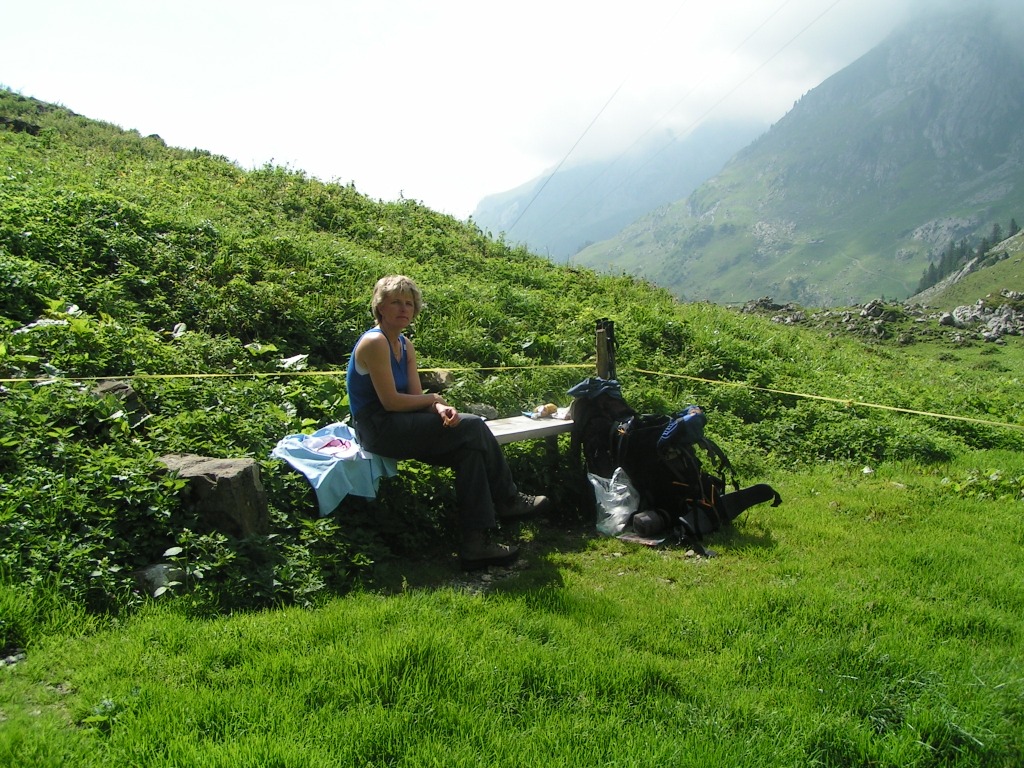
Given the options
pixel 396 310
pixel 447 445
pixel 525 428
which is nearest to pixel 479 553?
pixel 447 445

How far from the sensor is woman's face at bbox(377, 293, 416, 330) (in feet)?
19.0

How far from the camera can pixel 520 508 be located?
6078mm

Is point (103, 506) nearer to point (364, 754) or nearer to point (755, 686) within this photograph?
point (364, 754)

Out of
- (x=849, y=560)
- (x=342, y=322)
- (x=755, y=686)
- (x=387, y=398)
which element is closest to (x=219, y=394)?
(x=387, y=398)

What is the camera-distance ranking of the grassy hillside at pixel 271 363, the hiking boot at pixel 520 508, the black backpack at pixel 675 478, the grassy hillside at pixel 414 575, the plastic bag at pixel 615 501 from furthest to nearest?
the plastic bag at pixel 615 501
the black backpack at pixel 675 478
the hiking boot at pixel 520 508
the grassy hillside at pixel 271 363
the grassy hillside at pixel 414 575

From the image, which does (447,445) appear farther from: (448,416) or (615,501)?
(615,501)

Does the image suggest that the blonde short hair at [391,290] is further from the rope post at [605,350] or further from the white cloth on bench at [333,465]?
the rope post at [605,350]

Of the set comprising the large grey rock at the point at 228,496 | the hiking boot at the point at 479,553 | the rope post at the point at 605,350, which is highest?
the rope post at the point at 605,350

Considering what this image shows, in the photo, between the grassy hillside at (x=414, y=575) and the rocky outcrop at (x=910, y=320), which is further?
the rocky outcrop at (x=910, y=320)

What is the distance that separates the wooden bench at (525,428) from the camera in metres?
6.65

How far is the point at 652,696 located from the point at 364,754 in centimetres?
147

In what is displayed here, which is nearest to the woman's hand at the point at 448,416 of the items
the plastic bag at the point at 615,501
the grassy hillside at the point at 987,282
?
the plastic bag at the point at 615,501

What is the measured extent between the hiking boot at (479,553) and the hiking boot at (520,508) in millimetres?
473

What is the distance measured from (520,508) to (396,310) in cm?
195
